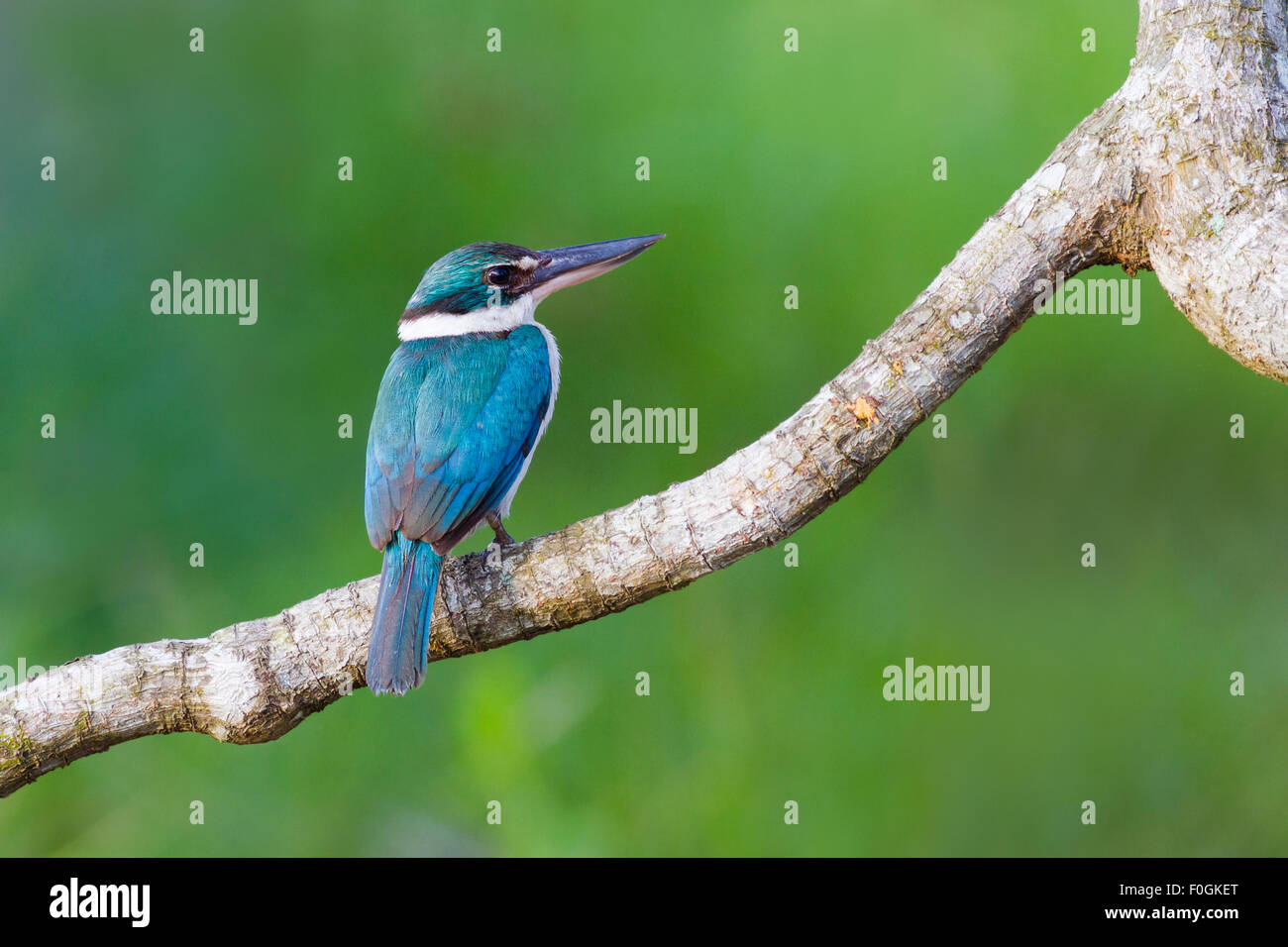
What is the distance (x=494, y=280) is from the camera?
3107 millimetres

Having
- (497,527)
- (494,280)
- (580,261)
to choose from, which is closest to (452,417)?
(497,527)

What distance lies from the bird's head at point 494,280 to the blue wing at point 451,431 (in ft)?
0.27

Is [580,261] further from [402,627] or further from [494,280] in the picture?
[402,627]

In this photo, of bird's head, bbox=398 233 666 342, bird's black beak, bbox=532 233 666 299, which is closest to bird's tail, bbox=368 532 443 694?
bird's head, bbox=398 233 666 342

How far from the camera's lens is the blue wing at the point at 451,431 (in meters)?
2.66

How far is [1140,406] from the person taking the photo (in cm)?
510

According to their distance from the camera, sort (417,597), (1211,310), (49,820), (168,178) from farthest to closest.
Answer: (168,178)
(49,820)
(417,597)
(1211,310)

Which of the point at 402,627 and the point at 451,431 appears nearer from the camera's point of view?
the point at 402,627

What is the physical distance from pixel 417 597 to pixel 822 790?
2.80 m

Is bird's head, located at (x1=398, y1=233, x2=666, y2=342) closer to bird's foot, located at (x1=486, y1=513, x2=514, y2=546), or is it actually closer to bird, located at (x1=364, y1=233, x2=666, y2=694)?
bird, located at (x1=364, y1=233, x2=666, y2=694)

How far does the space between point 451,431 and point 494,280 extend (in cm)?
49

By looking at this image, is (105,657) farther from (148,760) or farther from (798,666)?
(798,666)

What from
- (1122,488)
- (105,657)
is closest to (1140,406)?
(1122,488)

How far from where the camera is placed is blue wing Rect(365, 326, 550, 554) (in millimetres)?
2664
